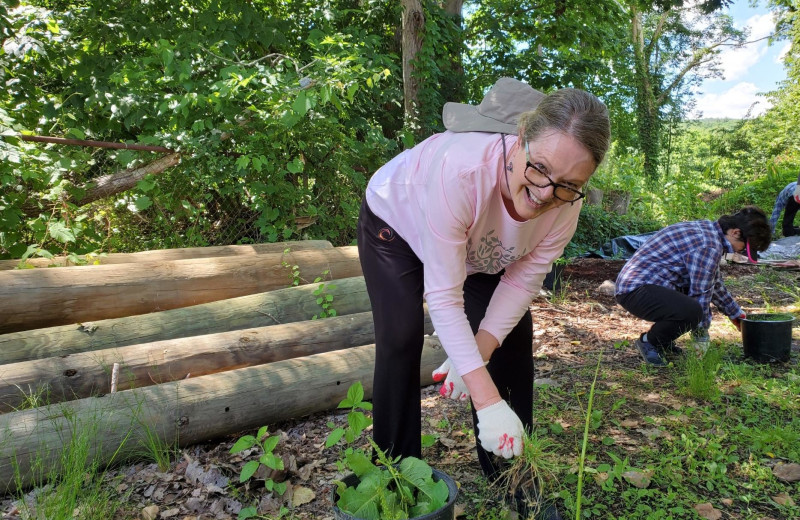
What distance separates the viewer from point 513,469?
177 centimetres

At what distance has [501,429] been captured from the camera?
161 centimetres

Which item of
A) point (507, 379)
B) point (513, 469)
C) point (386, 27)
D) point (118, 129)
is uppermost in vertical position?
point (386, 27)

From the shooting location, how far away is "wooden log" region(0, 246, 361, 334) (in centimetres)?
333

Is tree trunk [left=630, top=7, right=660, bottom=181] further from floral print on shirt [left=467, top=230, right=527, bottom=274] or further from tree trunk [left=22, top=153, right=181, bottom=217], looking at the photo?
floral print on shirt [left=467, top=230, right=527, bottom=274]

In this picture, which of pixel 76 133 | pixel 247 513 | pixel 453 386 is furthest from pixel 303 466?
pixel 76 133

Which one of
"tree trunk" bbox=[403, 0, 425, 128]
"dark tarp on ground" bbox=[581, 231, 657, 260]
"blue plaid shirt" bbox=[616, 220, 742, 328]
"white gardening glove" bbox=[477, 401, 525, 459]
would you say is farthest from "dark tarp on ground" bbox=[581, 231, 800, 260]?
"white gardening glove" bbox=[477, 401, 525, 459]

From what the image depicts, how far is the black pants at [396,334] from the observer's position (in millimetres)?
1876

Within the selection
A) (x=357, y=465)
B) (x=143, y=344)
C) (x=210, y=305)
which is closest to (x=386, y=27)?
(x=210, y=305)

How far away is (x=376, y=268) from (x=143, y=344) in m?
1.77

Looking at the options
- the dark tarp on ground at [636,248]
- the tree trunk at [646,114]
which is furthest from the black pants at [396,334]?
the tree trunk at [646,114]

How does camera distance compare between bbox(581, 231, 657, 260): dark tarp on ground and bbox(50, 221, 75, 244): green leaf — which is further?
bbox(581, 231, 657, 260): dark tarp on ground

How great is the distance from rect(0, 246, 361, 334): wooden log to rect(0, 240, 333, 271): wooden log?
1.11 ft

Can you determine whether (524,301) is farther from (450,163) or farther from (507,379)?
(450,163)

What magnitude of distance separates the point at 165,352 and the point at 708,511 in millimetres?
2547
